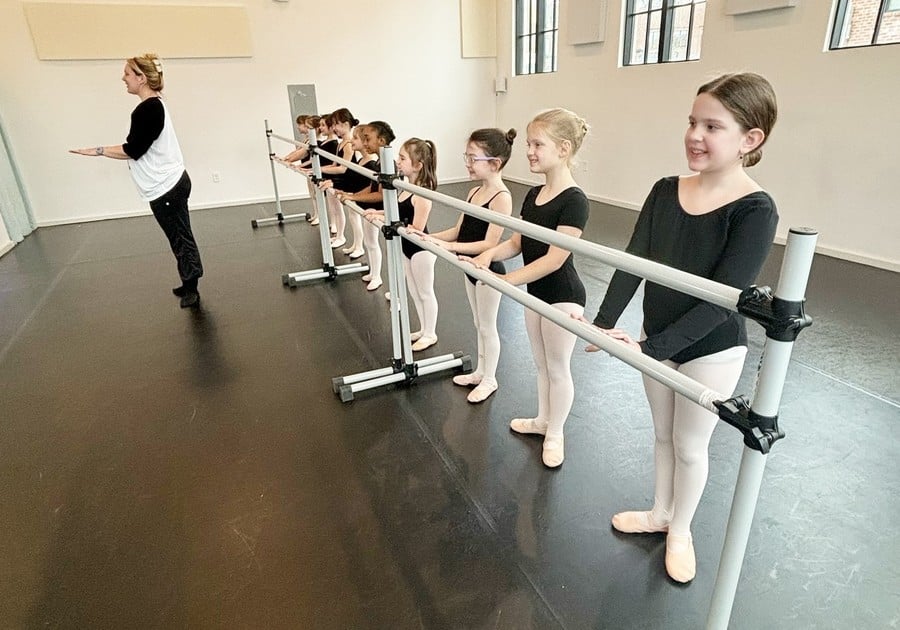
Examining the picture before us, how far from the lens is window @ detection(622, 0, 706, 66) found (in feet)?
17.3

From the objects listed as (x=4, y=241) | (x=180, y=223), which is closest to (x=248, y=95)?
(x=4, y=241)

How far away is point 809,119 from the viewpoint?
4.28 m

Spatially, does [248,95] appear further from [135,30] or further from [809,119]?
[809,119]

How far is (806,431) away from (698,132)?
1.62 meters

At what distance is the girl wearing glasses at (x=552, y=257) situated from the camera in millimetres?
1716

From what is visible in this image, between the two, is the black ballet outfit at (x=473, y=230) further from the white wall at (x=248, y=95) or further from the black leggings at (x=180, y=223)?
the white wall at (x=248, y=95)

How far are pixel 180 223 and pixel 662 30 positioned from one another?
4982 mm

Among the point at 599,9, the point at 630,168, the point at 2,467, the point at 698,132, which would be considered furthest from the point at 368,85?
the point at 698,132

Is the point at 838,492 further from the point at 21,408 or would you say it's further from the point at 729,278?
the point at 21,408

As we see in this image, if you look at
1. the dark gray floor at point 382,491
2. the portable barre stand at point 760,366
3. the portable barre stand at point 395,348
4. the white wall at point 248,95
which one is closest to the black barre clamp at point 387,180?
the portable barre stand at point 395,348

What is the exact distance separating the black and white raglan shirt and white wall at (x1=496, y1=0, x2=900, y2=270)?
371cm


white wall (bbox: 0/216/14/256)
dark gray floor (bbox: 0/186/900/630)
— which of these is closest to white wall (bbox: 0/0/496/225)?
Result: white wall (bbox: 0/216/14/256)

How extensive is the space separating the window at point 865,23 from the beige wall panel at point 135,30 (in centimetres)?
616

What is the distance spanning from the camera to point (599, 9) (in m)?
6.03
